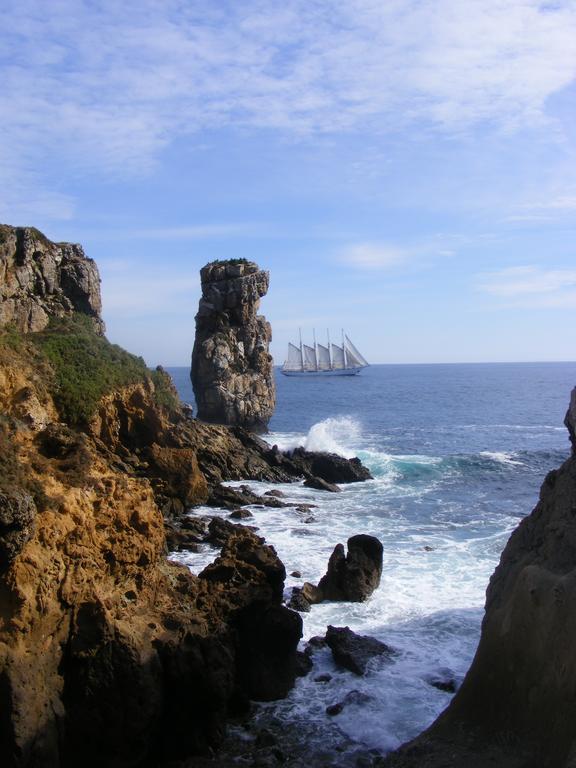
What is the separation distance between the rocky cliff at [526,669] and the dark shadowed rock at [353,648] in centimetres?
583

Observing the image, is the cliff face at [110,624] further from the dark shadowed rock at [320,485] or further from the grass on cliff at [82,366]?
the dark shadowed rock at [320,485]

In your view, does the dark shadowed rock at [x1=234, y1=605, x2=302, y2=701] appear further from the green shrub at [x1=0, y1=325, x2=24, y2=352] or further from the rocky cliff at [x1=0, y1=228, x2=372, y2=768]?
the green shrub at [x1=0, y1=325, x2=24, y2=352]

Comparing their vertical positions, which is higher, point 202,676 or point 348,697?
point 202,676

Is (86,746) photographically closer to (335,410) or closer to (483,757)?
(483,757)

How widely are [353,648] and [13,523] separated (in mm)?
10477

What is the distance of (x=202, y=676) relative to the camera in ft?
50.8

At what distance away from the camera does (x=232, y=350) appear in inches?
2432

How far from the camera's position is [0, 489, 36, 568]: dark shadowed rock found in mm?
13367

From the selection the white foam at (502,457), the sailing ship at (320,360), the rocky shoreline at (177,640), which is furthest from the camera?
the sailing ship at (320,360)

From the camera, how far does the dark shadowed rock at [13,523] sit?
1337cm

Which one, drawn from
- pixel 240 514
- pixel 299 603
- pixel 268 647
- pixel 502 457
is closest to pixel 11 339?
pixel 240 514

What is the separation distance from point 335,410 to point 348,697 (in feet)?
283

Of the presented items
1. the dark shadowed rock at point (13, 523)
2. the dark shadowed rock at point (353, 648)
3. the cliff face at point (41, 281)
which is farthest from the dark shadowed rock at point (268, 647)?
the cliff face at point (41, 281)

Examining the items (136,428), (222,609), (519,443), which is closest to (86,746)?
(222,609)
